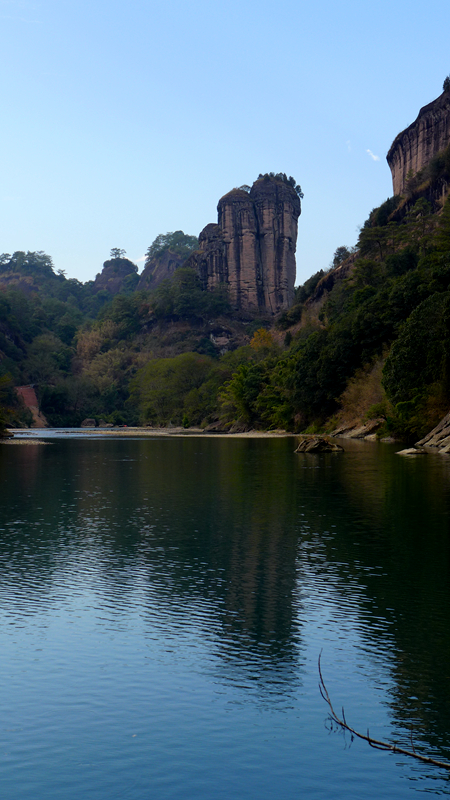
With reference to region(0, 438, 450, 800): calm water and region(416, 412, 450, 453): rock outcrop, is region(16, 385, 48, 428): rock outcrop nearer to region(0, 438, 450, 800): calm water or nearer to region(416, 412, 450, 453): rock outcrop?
region(416, 412, 450, 453): rock outcrop

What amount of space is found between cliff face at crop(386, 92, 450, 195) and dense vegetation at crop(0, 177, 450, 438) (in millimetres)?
6824

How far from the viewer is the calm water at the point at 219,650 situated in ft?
17.1

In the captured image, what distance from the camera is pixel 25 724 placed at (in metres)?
5.88

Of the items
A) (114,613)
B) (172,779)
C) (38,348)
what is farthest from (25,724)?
(38,348)

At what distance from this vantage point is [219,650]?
25.1 ft

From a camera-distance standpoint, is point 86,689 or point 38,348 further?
point 38,348

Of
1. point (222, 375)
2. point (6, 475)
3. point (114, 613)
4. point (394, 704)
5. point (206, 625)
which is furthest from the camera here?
point (222, 375)

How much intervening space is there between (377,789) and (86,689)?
281 centimetres

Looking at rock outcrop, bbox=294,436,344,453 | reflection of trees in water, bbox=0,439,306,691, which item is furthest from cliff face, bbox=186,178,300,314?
reflection of trees in water, bbox=0,439,306,691

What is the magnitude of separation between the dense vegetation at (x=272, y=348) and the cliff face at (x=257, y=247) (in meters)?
4.38

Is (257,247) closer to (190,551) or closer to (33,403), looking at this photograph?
(33,403)

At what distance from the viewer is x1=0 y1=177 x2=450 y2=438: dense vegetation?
143 feet

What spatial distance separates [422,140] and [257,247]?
5449 cm

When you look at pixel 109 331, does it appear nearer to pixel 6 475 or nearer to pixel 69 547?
pixel 6 475
